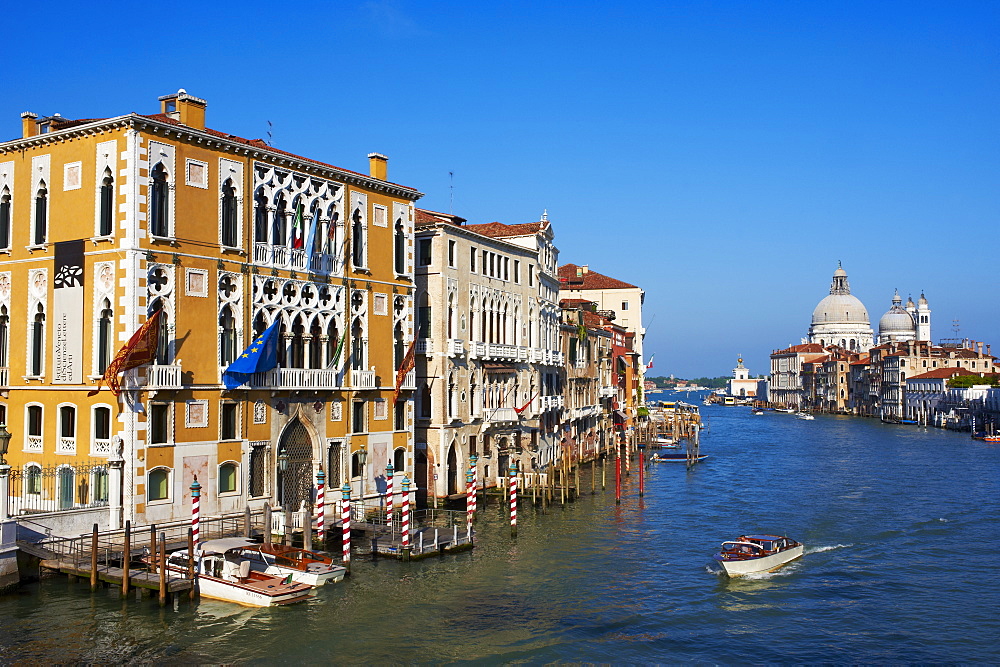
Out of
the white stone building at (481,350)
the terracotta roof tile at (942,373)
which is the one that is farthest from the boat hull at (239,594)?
the terracotta roof tile at (942,373)

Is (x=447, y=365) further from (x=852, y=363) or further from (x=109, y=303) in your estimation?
(x=852, y=363)

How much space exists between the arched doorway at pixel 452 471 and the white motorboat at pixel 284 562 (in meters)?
13.0

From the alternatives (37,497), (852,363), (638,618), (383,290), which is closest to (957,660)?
(638,618)

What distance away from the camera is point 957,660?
18234 mm

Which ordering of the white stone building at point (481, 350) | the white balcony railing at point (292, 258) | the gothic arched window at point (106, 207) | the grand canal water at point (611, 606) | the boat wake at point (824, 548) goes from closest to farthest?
1. the grand canal water at point (611, 606)
2. the gothic arched window at point (106, 207)
3. the white balcony railing at point (292, 258)
4. the boat wake at point (824, 548)
5. the white stone building at point (481, 350)

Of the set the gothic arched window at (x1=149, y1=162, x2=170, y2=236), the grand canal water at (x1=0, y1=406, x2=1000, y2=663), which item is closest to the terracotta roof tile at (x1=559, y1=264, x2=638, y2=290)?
the grand canal water at (x1=0, y1=406, x2=1000, y2=663)

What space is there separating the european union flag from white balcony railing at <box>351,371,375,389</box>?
3.28 metres

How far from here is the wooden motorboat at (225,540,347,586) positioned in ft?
69.8

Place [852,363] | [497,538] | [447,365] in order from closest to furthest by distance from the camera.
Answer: [497,538], [447,365], [852,363]

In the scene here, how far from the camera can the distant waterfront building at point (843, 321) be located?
190m

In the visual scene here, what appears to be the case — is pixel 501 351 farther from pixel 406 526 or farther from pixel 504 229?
pixel 406 526

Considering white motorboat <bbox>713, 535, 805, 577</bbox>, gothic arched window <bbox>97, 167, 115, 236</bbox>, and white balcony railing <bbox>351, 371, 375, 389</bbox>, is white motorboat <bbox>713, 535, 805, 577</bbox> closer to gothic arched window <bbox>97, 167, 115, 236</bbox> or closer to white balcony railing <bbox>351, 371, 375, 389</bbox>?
white balcony railing <bbox>351, 371, 375, 389</bbox>

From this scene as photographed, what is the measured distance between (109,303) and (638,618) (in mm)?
14186

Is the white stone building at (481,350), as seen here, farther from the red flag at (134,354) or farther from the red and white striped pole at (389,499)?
the red flag at (134,354)
